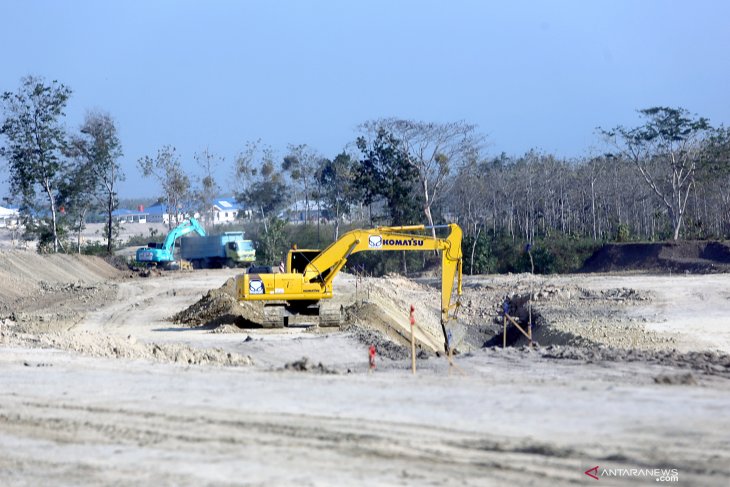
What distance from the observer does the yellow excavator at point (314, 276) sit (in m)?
24.2

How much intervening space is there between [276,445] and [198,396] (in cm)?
303

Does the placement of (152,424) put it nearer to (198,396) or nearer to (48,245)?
(198,396)

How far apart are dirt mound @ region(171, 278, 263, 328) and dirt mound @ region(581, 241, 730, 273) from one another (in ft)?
76.2

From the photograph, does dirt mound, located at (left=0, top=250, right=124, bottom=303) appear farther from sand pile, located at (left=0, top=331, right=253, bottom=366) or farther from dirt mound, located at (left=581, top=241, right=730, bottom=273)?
dirt mound, located at (left=581, top=241, right=730, bottom=273)

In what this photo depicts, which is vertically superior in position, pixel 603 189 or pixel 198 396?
pixel 603 189

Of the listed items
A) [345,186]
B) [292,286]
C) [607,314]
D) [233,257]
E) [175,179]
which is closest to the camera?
[292,286]

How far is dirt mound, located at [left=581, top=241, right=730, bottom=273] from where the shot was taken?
44.4 m

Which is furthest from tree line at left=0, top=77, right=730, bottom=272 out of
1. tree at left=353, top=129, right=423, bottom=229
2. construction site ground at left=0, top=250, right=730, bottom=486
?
construction site ground at left=0, top=250, right=730, bottom=486

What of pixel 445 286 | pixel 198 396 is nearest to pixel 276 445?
pixel 198 396

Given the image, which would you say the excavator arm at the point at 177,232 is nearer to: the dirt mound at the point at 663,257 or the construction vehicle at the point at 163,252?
the construction vehicle at the point at 163,252

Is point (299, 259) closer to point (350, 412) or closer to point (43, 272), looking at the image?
point (350, 412)

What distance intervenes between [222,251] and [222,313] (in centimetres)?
3397

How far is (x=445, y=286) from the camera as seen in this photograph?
911 inches

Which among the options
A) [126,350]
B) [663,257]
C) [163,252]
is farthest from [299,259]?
[163,252]
